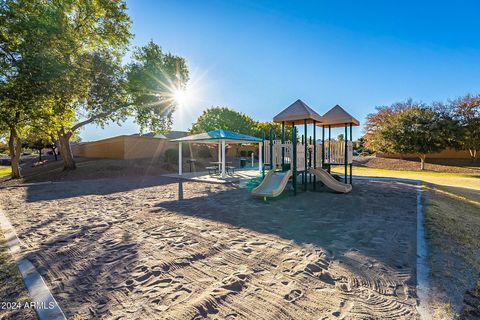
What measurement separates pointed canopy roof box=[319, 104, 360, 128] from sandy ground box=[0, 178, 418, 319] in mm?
4522

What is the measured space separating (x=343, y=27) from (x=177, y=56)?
11616mm

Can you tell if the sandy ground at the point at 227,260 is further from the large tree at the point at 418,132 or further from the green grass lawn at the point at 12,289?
the large tree at the point at 418,132

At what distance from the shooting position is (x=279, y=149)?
9172mm

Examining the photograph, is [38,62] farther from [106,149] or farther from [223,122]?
[223,122]

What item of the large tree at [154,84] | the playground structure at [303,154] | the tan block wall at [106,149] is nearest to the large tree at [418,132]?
the playground structure at [303,154]

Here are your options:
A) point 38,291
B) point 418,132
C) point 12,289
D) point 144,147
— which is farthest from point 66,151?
point 418,132

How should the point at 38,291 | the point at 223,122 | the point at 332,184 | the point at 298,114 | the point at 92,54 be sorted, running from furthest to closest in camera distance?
the point at 223,122 < the point at 92,54 < the point at 332,184 < the point at 298,114 < the point at 38,291

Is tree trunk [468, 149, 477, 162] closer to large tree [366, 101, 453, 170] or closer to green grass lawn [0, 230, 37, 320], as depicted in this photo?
large tree [366, 101, 453, 170]

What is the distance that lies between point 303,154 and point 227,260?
21.2 ft

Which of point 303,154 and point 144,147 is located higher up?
point 144,147

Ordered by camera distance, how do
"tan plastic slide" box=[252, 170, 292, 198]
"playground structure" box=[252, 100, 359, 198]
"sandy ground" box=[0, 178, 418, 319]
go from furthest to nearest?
"playground structure" box=[252, 100, 359, 198]
"tan plastic slide" box=[252, 170, 292, 198]
"sandy ground" box=[0, 178, 418, 319]

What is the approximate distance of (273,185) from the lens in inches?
309

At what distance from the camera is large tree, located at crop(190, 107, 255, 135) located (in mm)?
30281

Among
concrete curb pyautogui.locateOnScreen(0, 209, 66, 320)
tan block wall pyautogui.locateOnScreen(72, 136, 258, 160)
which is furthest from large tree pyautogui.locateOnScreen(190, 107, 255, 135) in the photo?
concrete curb pyautogui.locateOnScreen(0, 209, 66, 320)
